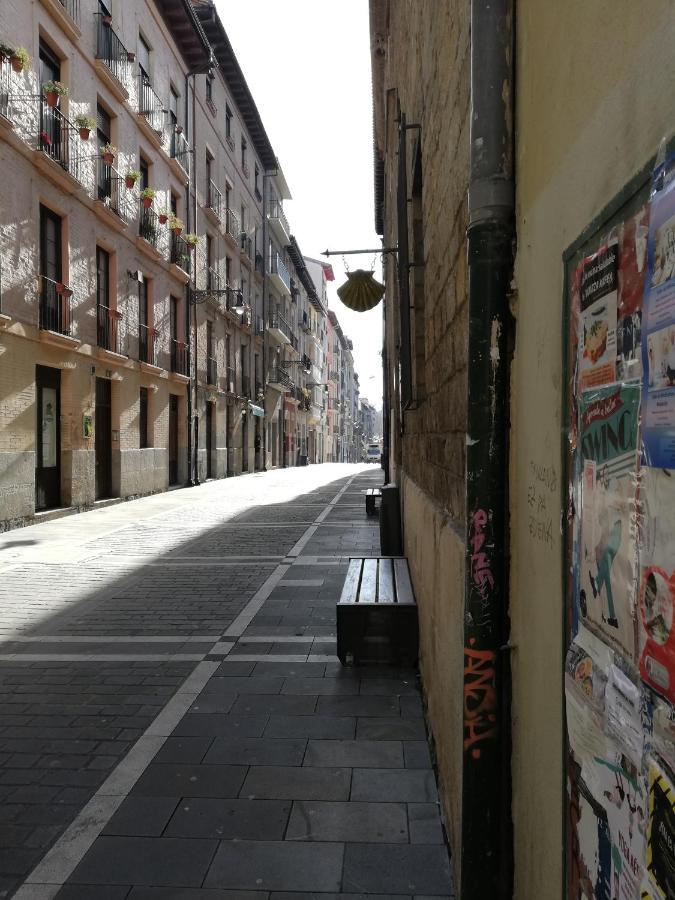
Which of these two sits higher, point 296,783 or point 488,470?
point 488,470

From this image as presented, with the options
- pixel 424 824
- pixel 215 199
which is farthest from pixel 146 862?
pixel 215 199

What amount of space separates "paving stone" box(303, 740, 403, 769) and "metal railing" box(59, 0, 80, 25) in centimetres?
1574

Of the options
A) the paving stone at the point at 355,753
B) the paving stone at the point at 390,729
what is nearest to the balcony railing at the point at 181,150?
the paving stone at the point at 390,729

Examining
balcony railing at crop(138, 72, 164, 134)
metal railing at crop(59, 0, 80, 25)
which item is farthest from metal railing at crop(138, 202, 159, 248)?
metal railing at crop(59, 0, 80, 25)

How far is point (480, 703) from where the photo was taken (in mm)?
2057

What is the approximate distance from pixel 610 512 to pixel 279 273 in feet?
126

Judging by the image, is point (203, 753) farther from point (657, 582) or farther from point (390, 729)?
point (657, 582)

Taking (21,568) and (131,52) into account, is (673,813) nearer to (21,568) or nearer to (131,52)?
(21,568)

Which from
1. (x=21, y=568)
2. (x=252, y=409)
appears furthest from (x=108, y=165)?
(x=252, y=409)

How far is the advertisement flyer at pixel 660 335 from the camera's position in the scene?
0.95m

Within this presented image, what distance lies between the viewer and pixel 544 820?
1.72 m

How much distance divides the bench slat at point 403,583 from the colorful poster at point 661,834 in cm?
397

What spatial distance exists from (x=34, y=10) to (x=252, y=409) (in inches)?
799

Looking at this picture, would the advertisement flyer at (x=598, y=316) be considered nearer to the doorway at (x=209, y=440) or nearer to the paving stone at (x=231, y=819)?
the paving stone at (x=231, y=819)
